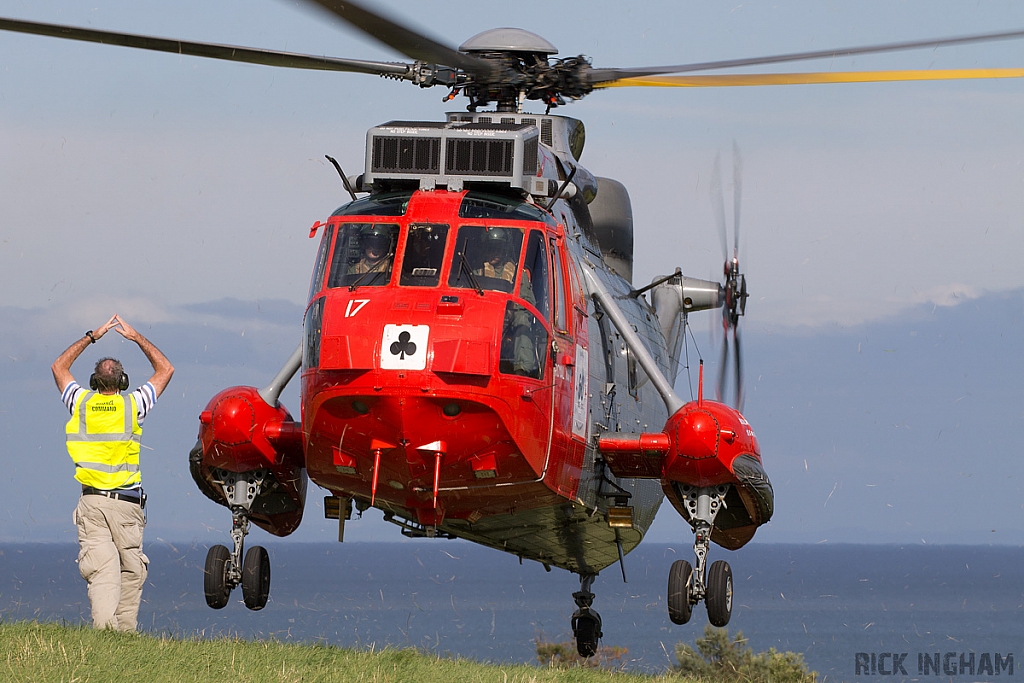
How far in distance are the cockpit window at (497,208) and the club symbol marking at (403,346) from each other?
154 centimetres

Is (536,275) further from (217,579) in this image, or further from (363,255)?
(217,579)

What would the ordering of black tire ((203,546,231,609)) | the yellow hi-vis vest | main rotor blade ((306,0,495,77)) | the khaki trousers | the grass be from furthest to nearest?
black tire ((203,546,231,609)) → the yellow hi-vis vest → the khaki trousers → the grass → main rotor blade ((306,0,495,77))

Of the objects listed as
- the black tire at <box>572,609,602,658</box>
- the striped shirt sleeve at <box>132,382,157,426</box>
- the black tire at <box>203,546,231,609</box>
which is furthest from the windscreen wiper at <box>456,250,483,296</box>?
the black tire at <box>572,609,602,658</box>

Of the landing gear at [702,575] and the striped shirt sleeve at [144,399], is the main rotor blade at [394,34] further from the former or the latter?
the landing gear at [702,575]

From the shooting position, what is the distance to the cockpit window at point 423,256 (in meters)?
11.6

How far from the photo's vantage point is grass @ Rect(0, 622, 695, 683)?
975 cm

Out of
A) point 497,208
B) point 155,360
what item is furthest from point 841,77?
point 155,360

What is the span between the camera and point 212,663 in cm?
1041

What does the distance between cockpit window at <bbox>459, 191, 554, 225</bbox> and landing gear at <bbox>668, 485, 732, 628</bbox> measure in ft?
10.0

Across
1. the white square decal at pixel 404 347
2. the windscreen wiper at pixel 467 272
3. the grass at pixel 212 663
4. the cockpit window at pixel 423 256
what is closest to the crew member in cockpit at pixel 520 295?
the windscreen wiper at pixel 467 272

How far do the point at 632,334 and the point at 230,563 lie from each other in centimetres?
438

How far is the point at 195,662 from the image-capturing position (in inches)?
408

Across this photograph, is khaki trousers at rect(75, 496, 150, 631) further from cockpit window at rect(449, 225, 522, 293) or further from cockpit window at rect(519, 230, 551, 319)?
cockpit window at rect(519, 230, 551, 319)

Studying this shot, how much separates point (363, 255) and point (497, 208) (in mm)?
1247
